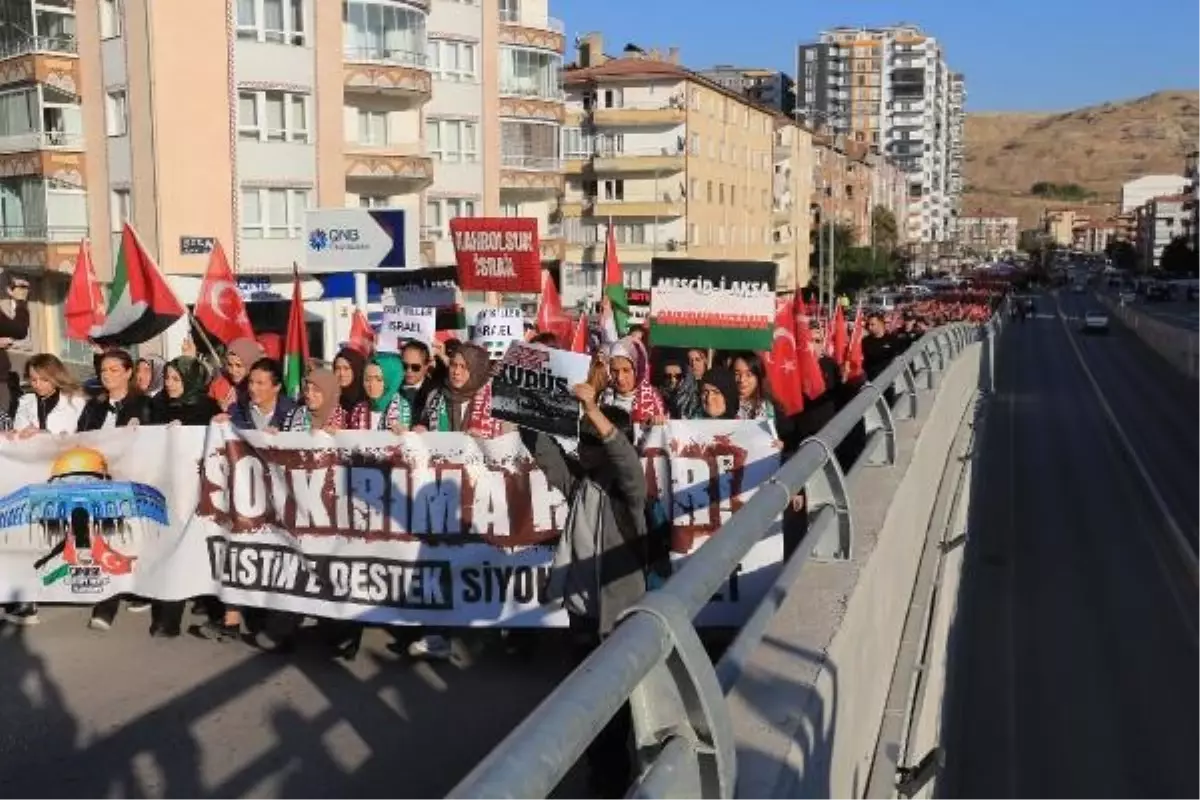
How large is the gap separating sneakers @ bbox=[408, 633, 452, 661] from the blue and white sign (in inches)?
432

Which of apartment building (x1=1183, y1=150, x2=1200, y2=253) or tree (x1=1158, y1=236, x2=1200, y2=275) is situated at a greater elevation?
apartment building (x1=1183, y1=150, x2=1200, y2=253)

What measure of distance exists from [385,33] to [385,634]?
36.7 m

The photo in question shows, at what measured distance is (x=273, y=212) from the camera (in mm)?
38062

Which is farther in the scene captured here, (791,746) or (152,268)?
(152,268)

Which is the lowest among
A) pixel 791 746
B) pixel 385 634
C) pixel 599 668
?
pixel 385 634

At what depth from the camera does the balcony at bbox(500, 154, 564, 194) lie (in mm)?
51875

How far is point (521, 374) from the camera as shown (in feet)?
17.7

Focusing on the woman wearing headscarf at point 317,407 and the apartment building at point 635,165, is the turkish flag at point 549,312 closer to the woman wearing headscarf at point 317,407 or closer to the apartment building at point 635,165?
the woman wearing headscarf at point 317,407

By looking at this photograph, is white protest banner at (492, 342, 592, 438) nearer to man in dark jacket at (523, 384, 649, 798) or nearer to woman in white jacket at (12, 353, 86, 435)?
man in dark jacket at (523, 384, 649, 798)

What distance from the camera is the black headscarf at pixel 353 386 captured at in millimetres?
8711

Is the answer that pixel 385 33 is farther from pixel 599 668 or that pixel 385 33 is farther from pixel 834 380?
pixel 599 668

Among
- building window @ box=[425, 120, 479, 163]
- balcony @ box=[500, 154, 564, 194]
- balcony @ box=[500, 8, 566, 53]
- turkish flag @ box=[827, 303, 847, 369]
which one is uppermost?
balcony @ box=[500, 8, 566, 53]

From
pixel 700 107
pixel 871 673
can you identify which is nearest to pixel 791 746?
pixel 871 673

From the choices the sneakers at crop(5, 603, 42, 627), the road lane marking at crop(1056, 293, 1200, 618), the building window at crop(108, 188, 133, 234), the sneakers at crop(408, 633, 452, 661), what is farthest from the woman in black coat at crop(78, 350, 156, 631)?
the building window at crop(108, 188, 133, 234)
